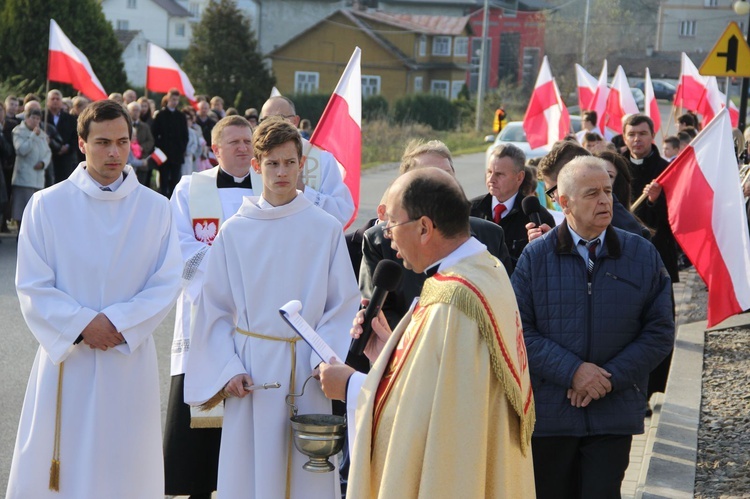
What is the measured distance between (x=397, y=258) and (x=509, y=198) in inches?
57.5

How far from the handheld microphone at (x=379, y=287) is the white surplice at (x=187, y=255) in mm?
2008

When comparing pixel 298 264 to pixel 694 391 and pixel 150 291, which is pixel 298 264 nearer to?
pixel 150 291

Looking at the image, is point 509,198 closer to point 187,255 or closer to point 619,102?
point 187,255

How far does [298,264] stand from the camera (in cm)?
492

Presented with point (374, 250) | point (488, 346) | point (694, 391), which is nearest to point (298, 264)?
point (374, 250)

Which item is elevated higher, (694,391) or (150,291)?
(150,291)

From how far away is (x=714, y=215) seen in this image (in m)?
8.04

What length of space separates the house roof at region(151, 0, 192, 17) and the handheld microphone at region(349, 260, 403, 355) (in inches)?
3556

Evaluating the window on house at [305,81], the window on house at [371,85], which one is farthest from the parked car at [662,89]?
the window on house at [305,81]

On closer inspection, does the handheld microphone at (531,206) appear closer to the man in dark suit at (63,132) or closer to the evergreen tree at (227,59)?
the man in dark suit at (63,132)

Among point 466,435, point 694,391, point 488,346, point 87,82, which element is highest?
point 87,82

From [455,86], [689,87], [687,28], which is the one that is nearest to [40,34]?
[689,87]

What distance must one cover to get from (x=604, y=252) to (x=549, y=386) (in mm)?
643

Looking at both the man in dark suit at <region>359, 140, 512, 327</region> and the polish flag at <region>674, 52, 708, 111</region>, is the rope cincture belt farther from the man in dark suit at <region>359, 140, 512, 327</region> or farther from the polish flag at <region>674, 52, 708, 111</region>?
the polish flag at <region>674, 52, 708, 111</region>
